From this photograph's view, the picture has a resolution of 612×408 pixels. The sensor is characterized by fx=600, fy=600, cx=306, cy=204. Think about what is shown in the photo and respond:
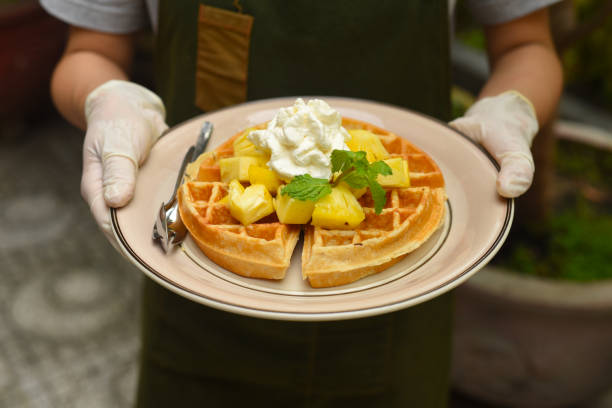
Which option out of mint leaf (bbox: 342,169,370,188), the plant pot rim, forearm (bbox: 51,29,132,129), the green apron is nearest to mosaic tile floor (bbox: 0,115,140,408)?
the green apron

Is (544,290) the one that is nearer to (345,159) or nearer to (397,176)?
(397,176)

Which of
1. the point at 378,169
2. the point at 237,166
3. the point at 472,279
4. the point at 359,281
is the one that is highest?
the point at 378,169

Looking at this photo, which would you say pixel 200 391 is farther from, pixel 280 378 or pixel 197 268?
pixel 197 268

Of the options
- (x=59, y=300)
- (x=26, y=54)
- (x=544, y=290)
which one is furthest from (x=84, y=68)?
(x=26, y=54)

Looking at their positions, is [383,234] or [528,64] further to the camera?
[528,64]

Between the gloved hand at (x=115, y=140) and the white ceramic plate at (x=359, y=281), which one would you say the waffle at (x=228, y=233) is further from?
the gloved hand at (x=115, y=140)

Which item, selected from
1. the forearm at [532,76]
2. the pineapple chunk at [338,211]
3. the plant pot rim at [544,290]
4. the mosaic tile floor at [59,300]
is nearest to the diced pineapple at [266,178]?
the pineapple chunk at [338,211]
